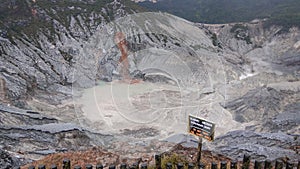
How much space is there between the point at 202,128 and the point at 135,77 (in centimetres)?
1933

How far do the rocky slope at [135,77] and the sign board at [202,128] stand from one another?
15.3 ft

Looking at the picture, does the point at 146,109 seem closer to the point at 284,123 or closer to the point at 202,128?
the point at 284,123

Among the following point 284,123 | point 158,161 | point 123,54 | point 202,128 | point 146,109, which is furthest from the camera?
point 123,54

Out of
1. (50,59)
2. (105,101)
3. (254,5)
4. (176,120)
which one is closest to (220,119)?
(176,120)

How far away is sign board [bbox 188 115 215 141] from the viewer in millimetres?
6871

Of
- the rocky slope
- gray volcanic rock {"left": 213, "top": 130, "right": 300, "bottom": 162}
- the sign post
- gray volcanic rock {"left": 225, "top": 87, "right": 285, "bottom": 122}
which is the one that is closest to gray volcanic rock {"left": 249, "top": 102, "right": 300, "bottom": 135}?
the rocky slope

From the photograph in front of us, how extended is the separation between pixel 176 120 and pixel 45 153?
810cm

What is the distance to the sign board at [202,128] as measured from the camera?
22.5ft

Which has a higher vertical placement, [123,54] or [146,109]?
[123,54]

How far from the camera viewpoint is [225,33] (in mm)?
40500

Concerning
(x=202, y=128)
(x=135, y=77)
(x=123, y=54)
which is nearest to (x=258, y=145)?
(x=202, y=128)

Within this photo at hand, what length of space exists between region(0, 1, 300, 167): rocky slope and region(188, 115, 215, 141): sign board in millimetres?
4659

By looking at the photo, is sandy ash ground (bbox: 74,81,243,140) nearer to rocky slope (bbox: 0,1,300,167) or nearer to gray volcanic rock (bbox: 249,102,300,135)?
rocky slope (bbox: 0,1,300,167)

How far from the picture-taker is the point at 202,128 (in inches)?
274
